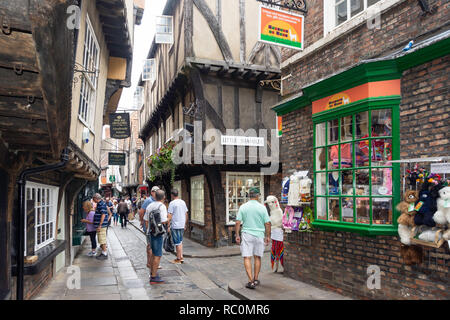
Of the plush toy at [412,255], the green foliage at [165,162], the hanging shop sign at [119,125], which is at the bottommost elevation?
the plush toy at [412,255]

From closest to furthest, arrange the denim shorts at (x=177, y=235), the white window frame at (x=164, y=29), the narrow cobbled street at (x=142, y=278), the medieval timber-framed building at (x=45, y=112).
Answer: the medieval timber-framed building at (x=45, y=112), the narrow cobbled street at (x=142, y=278), the denim shorts at (x=177, y=235), the white window frame at (x=164, y=29)

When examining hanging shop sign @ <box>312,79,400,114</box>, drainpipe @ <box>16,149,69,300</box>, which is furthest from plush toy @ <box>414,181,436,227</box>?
drainpipe @ <box>16,149,69,300</box>

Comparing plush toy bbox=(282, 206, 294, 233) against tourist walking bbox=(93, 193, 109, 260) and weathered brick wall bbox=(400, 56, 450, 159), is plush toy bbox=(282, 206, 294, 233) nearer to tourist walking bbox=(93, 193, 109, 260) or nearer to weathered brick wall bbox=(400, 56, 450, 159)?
weathered brick wall bbox=(400, 56, 450, 159)

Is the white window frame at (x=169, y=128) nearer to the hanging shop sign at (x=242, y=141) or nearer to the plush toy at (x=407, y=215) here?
the hanging shop sign at (x=242, y=141)

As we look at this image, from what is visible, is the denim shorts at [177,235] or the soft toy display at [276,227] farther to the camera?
the denim shorts at [177,235]

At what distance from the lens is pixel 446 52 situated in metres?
4.59

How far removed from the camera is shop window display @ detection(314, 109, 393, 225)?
5.45m

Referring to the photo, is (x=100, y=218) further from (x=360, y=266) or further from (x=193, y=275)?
(x=360, y=266)

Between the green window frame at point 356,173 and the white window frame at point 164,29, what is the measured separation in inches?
392

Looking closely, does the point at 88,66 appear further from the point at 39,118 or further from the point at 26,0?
the point at 26,0

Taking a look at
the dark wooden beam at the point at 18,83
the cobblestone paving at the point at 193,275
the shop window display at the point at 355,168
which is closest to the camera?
the dark wooden beam at the point at 18,83

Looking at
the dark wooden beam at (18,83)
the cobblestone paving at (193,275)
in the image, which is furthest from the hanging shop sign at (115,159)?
the dark wooden beam at (18,83)

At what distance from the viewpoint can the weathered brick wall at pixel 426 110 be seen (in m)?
4.67

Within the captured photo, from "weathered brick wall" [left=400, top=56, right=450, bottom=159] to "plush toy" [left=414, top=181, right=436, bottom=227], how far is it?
0.51 m
